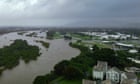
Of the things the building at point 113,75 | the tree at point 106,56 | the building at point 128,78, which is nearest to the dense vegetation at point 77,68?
the tree at point 106,56

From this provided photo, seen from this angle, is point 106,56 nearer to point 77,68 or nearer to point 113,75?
point 113,75

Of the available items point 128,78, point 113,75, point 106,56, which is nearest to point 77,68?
point 113,75

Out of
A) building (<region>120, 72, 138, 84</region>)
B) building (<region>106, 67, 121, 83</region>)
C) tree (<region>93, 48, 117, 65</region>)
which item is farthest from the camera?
tree (<region>93, 48, 117, 65</region>)

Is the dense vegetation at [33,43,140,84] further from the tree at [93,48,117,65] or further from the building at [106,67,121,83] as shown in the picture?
the building at [106,67,121,83]

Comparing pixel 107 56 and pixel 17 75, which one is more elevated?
pixel 107 56

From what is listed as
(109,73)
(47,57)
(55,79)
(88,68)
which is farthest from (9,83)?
(47,57)

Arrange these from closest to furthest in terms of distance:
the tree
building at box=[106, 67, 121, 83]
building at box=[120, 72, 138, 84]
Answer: building at box=[120, 72, 138, 84], building at box=[106, 67, 121, 83], the tree

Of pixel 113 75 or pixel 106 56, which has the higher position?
pixel 106 56

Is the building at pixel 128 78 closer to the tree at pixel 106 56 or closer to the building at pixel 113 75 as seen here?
the building at pixel 113 75

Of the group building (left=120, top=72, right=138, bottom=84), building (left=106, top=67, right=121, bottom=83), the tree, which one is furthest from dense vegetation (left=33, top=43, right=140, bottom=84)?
building (left=120, top=72, right=138, bottom=84)

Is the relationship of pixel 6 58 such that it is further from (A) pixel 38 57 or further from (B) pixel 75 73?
(B) pixel 75 73

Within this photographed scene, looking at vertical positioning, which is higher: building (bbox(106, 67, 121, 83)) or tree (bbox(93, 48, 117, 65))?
tree (bbox(93, 48, 117, 65))
